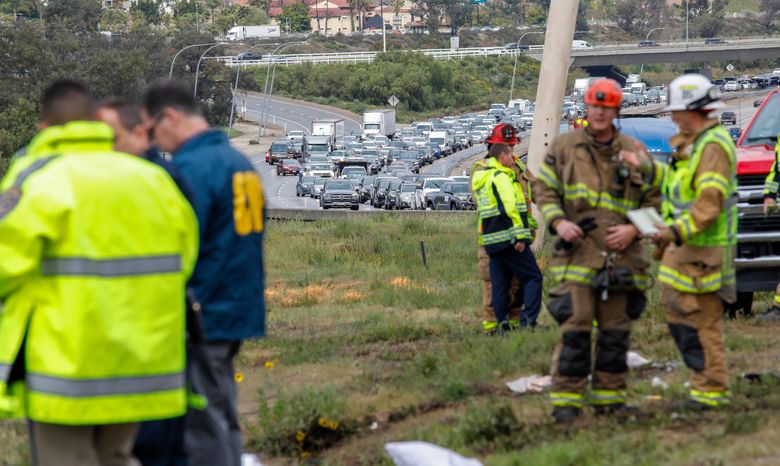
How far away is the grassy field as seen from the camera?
7367mm

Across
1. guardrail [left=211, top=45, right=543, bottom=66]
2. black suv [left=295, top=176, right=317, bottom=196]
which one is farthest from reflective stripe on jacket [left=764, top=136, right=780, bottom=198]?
guardrail [left=211, top=45, right=543, bottom=66]

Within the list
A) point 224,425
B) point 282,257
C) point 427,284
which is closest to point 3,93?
point 282,257

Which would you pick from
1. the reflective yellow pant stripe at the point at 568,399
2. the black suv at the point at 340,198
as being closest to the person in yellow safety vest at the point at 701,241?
the reflective yellow pant stripe at the point at 568,399

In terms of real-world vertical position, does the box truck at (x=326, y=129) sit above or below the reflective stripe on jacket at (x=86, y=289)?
below

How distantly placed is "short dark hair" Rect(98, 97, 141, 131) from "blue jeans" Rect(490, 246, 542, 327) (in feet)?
19.1

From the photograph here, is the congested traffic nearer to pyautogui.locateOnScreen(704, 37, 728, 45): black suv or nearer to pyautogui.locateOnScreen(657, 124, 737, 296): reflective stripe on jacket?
pyautogui.locateOnScreen(704, 37, 728, 45): black suv

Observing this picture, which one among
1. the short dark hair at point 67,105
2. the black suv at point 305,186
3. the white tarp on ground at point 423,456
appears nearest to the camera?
the short dark hair at point 67,105

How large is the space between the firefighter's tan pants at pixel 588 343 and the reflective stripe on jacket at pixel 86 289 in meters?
A: 3.32

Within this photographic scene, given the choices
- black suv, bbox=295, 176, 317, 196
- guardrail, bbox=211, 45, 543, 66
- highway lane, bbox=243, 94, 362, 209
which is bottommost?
highway lane, bbox=243, 94, 362, 209

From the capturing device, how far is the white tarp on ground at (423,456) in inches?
277

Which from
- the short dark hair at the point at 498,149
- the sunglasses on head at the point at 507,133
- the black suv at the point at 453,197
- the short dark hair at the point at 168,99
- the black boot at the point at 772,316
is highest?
the short dark hair at the point at 168,99

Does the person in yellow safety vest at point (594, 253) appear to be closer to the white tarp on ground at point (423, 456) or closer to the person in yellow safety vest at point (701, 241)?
the person in yellow safety vest at point (701, 241)

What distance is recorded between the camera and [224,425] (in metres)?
6.36

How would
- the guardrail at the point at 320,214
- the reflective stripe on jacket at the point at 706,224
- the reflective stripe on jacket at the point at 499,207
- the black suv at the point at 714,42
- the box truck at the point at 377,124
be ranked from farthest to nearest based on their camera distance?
1. the black suv at the point at 714,42
2. the box truck at the point at 377,124
3. the guardrail at the point at 320,214
4. the reflective stripe on jacket at the point at 499,207
5. the reflective stripe on jacket at the point at 706,224
